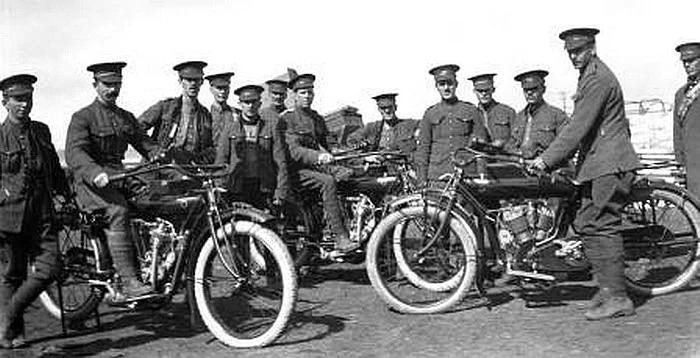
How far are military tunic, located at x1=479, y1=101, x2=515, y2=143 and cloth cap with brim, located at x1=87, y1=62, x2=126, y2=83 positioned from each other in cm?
464

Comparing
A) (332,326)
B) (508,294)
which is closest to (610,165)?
(508,294)

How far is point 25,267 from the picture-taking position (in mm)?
5184

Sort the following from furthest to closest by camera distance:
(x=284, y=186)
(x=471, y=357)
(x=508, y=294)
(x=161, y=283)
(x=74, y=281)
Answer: (x=284, y=186)
(x=508, y=294)
(x=74, y=281)
(x=161, y=283)
(x=471, y=357)

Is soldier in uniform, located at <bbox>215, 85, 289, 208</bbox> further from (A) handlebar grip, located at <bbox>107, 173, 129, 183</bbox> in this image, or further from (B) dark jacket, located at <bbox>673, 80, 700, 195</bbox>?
(B) dark jacket, located at <bbox>673, 80, 700, 195</bbox>

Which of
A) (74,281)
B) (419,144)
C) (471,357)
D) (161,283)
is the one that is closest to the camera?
(471,357)

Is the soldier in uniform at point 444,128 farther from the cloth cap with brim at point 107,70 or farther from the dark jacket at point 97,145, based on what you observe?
the cloth cap with brim at point 107,70

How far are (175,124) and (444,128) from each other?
→ 8.54 feet

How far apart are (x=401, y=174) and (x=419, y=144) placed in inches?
20.7

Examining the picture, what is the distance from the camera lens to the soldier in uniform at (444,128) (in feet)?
23.7

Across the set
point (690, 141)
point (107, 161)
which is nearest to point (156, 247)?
point (107, 161)

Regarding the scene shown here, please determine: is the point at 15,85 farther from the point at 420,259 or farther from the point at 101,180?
the point at 420,259

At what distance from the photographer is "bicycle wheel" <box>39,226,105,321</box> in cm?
532

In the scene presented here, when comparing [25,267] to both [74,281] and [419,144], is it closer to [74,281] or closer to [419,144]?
[74,281]

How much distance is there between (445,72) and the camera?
730 centimetres
